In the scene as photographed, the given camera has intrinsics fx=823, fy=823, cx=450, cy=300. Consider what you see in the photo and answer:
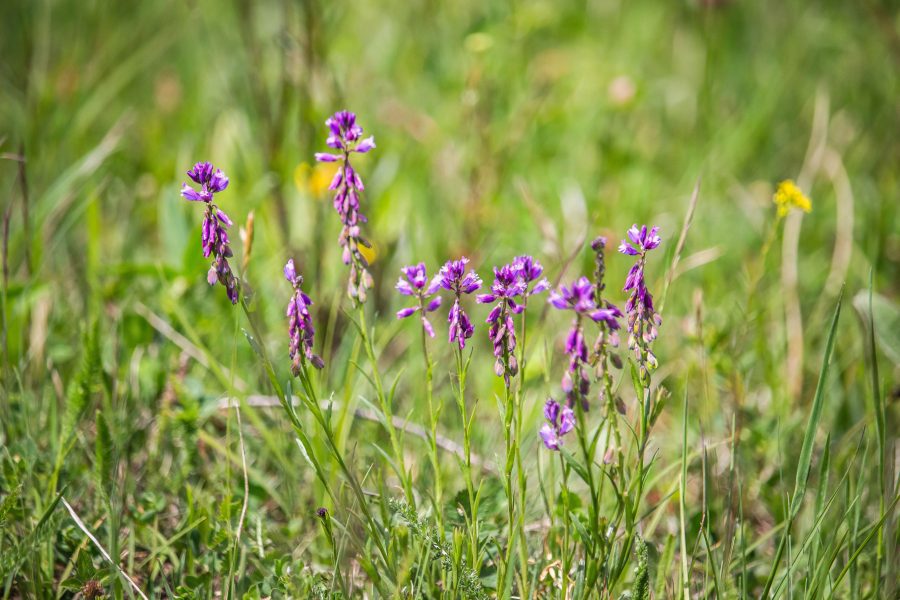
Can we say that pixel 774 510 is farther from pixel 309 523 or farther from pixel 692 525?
pixel 309 523

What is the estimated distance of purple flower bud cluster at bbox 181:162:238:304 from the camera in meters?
1.25

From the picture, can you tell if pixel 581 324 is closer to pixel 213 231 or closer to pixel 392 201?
pixel 213 231

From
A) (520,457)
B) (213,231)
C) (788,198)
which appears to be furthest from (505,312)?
(788,198)

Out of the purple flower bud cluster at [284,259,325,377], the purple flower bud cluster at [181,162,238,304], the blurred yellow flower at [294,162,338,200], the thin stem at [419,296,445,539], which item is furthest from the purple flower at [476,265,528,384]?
the blurred yellow flower at [294,162,338,200]

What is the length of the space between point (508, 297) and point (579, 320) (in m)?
0.13

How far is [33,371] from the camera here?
218 cm

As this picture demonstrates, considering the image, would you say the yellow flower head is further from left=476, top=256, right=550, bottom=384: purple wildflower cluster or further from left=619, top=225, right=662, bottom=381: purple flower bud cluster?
left=476, top=256, right=550, bottom=384: purple wildflower cluster

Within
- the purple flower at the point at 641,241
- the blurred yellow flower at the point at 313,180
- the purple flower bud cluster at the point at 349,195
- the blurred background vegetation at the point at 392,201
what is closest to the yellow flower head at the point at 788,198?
the blurred background vegetation at the point at 392,201

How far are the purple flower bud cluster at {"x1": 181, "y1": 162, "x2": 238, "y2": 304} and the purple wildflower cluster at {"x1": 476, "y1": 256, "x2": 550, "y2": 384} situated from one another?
391 mm

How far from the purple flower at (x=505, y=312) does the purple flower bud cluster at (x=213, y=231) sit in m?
0.39

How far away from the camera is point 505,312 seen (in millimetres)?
1301

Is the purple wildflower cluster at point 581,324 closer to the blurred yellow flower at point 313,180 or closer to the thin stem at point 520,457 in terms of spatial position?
the thin stem at point 520,457

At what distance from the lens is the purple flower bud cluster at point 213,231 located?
1247 mm

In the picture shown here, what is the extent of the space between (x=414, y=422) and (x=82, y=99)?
213 centimetres
